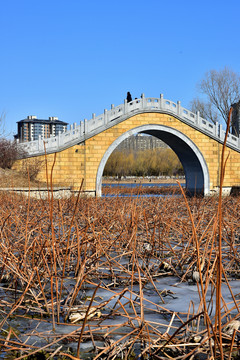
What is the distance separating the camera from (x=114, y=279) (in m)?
3.09

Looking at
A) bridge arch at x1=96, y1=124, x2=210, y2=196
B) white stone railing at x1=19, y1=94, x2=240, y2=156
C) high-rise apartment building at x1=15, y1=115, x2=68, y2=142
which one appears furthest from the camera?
high-rise apartment building at x1=15, y1=115, x2=68, y2=142

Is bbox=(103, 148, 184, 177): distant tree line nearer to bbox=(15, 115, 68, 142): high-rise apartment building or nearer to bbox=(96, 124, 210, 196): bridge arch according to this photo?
bbox=(96, 124, 210, 196): bridge arch

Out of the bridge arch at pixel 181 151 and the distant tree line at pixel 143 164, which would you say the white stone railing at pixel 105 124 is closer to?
the bridge arch at pixel 181 151

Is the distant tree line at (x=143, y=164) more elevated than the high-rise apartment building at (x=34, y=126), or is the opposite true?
Result: the high-rise apartment building at (x=34, y=126)

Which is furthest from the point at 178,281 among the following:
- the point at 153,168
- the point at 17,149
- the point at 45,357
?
the point at 153,168

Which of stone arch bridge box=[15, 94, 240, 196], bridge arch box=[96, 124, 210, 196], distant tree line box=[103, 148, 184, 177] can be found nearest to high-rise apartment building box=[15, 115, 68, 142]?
distant tree line box=[103, 148, 184, 177]

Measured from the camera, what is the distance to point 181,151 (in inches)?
937

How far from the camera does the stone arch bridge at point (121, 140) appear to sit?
64.1ft

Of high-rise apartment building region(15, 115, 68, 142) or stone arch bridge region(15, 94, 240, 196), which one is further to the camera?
high-rise apartment building region(15, 115, 68, 142)

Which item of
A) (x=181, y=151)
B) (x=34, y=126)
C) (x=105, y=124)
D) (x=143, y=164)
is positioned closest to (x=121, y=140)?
(x=105, y=124)

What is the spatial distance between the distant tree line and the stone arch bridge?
20118 millimetres

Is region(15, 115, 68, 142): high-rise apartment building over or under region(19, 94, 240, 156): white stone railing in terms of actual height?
over

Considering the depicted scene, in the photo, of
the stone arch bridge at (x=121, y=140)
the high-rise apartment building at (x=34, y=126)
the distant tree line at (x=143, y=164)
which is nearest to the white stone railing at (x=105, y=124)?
the stone arch bridge at (x=121, y=140)

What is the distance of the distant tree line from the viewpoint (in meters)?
43.2
